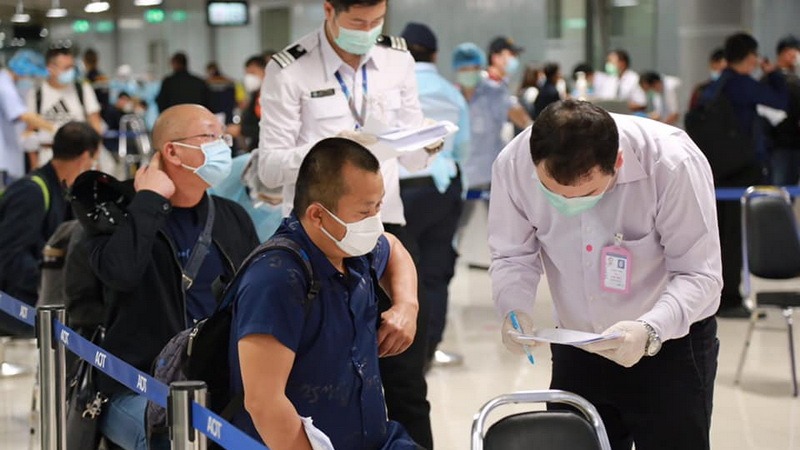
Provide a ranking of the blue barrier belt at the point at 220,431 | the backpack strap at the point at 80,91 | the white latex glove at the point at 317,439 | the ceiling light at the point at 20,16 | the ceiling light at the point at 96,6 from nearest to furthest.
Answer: the blue barrier belt at the point at 220,431 → the white latex glove at the point at 317,439 → the backpack strap at the point at 80,91 → the ceiling light at the point at 20,16 → the ceiling light at the point at 96,6

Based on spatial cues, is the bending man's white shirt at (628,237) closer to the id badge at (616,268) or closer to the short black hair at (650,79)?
the id badge at (616,268)

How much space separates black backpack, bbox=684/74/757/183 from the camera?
7875 millimetres

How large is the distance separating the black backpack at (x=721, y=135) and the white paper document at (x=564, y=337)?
534 cm

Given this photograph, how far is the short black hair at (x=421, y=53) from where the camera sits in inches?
256

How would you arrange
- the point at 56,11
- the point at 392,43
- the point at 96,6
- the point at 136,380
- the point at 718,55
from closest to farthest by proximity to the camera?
the point at 136,380 < the point at 392,43 < the point at 718,55 < the point at 96,6 < the point at 56,11

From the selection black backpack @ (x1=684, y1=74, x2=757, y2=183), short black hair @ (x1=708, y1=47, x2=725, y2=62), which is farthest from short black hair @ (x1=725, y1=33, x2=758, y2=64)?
short black hair @ (x1=708, y1=47, x2=725, y2=62)

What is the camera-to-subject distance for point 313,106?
411 centimetres

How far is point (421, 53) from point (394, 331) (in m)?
3.83

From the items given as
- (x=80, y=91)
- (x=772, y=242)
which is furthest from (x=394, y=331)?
(x=80, y=91)

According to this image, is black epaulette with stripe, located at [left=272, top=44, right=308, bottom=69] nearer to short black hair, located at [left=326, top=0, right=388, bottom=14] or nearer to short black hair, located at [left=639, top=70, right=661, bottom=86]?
short black hair, located at [left=326, top=0, right=388, bottom=14]

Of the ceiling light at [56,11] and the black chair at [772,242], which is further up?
the ceiling light at [56,11]

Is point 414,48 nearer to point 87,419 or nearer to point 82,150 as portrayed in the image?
point 82,150

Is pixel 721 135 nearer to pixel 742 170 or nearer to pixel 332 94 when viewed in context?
pixel 742 170

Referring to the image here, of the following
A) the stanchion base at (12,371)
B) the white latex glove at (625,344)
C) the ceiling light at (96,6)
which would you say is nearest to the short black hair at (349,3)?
the white latex glove at (625,344)
